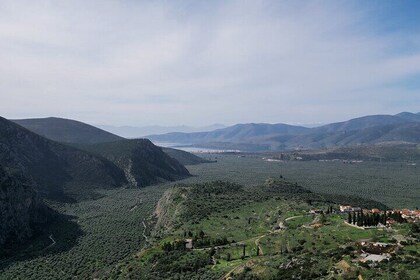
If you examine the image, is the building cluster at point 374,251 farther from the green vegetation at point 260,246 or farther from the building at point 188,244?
the building at point 188,244

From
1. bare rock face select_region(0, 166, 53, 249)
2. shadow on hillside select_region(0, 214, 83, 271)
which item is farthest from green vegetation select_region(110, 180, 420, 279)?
bare rock face select_region(0, 166, 53, 249)

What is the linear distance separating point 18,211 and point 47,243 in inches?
702

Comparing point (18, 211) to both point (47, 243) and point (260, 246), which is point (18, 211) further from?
point (260, 246)

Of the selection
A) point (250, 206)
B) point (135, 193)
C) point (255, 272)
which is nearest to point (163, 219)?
point (250, 206)

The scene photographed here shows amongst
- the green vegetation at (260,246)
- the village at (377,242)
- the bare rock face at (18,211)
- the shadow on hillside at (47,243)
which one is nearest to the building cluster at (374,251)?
the village at (377,242)

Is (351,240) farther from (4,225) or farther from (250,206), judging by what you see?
(4,225)

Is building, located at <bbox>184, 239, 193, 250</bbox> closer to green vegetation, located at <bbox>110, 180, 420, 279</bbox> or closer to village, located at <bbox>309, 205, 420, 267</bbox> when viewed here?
green vegetation, located at <bbox>110, 180, 420, 279</bbox>

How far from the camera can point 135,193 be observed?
198 meters

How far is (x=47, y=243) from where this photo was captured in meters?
112

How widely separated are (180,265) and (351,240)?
2904cm

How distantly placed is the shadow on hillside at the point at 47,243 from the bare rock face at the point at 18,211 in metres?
2.77

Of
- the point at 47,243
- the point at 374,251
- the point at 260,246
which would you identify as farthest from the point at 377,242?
the point at 47,243

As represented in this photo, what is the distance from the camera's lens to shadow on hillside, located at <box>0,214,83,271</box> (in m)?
100.0

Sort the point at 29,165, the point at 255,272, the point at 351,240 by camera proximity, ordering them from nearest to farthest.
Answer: the point at 255,272 < the point at 351,240 < the point at 29,165
